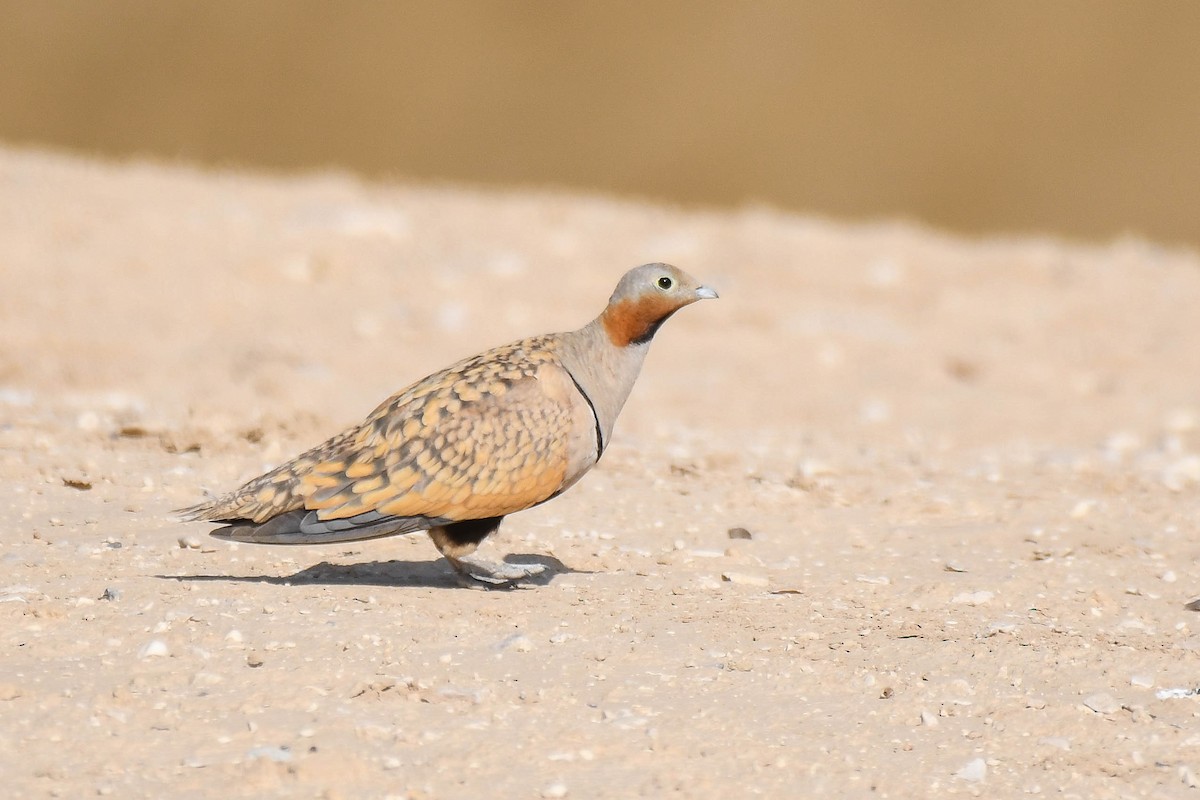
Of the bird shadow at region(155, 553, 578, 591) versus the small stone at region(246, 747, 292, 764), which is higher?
the bird shadow at region(155, 553, 578, 591)

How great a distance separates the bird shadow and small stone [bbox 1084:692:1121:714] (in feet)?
6.91

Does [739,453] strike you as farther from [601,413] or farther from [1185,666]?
[1185,666]

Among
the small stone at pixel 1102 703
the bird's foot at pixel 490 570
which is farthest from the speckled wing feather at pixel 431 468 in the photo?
the small stone at pixel 1102 703

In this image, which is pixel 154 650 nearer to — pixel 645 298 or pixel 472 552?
pixel 472 552

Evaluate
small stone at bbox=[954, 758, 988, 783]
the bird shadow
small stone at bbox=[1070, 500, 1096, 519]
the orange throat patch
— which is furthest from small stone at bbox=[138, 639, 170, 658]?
small stone at bbox=[1070, 500, 1096, 519]

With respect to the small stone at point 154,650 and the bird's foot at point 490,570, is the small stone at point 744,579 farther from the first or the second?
the small stone at point 154,650

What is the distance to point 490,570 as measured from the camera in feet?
19.1

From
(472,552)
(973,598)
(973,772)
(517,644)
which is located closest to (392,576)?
(472,552)

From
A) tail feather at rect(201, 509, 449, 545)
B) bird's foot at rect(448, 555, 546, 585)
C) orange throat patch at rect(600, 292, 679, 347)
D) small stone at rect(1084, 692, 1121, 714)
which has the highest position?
orange throat patch at rect(600, 292, 679, 347)

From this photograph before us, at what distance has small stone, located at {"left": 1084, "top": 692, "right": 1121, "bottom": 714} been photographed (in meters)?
4.94

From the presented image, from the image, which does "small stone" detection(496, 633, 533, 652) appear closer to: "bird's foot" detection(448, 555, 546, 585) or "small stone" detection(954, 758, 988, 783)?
"bird's foot" detection(448, 555, 546, 585)

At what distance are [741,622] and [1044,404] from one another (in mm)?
6220

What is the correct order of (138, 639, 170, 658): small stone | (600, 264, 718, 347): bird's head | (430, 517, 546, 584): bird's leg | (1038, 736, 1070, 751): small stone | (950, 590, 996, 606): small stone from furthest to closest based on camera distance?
(950, 590, 996, 606): small stone < (600, 264, 718, 347): bird's head < (430, 517, 546, 584): bird's leg < (138, 639, 170, 658): small stone < (1038, 736, 1070, 751): small stone

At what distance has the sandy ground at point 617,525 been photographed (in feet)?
14.6
